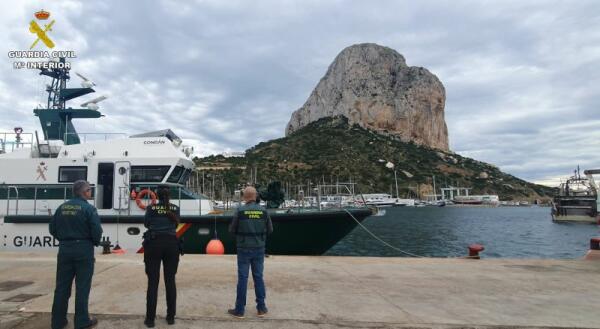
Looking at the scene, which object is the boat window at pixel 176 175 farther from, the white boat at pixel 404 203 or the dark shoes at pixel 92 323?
the white boat at pixel 404 203

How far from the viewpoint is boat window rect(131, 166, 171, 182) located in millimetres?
10953

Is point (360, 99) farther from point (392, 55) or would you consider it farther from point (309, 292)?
point (309, 292)

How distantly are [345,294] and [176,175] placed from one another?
7.57 metres

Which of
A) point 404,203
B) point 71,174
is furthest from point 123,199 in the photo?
point 404,203

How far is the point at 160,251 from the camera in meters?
3.88

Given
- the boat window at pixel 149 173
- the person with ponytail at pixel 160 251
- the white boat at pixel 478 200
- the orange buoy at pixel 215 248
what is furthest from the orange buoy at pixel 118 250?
the white boat at pixel 478 200

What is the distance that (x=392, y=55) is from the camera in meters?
143

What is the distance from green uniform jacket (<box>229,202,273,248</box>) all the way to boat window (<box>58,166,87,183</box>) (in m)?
8.43

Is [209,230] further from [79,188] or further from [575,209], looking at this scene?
[575,209]

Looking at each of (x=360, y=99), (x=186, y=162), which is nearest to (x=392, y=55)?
(x=360, y=99)

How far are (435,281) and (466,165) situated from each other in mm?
137079

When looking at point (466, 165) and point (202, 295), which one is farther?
point (466, 165)

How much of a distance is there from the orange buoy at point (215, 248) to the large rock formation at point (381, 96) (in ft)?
396

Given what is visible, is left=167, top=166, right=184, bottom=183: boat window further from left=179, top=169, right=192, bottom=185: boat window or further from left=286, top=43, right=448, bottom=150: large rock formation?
left=286, top=43, right=448, bottom=150: large rock formation
